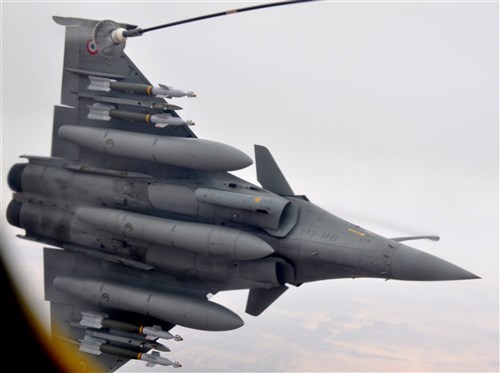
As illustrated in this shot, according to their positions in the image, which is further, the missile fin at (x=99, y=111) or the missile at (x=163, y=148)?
the missile fin at (x=99, y=111)

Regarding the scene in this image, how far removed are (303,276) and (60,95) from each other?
7600 mm

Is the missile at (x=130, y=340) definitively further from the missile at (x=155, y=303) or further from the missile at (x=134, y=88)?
the missile at (x=134, y=88)

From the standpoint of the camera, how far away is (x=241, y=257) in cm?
1817

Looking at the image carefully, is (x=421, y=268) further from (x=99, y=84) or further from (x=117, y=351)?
(x=99, y=84)

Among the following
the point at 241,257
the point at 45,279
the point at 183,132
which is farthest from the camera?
the point at 45,279

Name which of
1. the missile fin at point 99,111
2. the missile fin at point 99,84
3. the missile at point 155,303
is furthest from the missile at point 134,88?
the missile at point 155,303

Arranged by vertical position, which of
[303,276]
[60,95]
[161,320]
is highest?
[60,95]

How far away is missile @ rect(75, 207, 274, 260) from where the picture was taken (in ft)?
59.4

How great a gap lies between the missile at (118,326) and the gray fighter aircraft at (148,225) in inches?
1.5

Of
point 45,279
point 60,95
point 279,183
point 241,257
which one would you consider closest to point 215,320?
point 241,257

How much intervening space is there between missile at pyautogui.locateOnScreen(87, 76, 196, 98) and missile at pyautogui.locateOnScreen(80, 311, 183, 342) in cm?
579

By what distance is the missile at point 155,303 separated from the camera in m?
19.0

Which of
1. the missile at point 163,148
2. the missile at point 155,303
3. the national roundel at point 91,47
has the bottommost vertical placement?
the missile at point 155,303

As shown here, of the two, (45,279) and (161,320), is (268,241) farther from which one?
(45,279)
